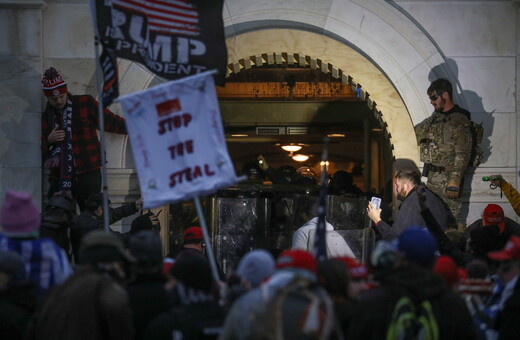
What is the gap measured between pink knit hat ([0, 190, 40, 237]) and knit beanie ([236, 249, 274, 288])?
178 centimetres

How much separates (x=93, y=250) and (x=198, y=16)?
10.0 feet

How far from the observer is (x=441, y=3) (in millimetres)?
13109

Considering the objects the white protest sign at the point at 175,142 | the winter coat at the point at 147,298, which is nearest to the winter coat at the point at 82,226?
the white protest sign at the point at 175,142

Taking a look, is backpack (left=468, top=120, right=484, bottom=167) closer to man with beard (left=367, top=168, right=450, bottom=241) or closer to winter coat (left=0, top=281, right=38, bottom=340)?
man with beard (left=367, top=168, right=450, bottom=241)

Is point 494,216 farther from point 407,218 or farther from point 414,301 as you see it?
point 414,301

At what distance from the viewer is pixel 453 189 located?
12.5 meters

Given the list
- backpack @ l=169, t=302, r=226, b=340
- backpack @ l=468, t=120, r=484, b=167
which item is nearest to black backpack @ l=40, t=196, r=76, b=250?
backpack @ l=169, t=302, r=226, b=340

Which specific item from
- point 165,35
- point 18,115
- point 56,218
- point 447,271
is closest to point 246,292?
point 447,271

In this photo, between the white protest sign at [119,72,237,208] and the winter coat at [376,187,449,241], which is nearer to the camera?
the white protest sign at [119,72,237,208]

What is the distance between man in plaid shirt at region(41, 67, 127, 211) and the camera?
40.8 ft

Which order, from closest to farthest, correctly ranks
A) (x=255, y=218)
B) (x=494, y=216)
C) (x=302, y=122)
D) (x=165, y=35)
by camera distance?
(x=165, y=35) → (x=494, y=216) → (x=255, y=218) → (x=302, y=122)

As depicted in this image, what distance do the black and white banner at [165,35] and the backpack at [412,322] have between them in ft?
10.6

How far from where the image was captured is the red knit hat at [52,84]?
12383 mm

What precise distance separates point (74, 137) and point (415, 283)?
6.26m
